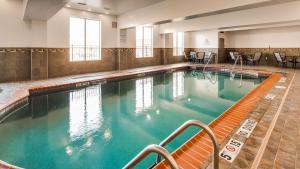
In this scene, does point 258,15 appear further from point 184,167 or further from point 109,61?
point 184,167

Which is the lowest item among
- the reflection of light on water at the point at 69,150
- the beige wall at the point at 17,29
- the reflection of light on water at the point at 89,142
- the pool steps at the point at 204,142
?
the reflection of light on water at the point at 69,150

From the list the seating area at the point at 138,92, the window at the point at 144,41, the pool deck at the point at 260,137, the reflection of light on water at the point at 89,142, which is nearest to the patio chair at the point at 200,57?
the seating area at the point at 138,92

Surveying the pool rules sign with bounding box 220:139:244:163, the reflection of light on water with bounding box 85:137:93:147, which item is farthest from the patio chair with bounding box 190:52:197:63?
the pool rules sign with bounding box 220:139:244:163

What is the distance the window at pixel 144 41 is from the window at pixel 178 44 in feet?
7.98

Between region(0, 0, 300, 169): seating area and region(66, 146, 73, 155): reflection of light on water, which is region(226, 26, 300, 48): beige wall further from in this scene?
region(66, 146, 73, 155): reflection of light on water

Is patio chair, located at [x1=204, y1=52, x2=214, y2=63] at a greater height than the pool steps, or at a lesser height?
greater

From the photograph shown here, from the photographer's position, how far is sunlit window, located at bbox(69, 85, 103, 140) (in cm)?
365

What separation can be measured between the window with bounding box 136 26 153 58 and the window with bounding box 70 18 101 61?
2694mm

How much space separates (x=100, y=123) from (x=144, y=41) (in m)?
9.01

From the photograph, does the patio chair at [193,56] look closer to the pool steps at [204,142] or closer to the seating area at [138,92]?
the seating area at [138,92]

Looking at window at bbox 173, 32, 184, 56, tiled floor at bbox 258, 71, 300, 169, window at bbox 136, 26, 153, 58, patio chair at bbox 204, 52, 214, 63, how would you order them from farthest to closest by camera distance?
window at bbox 173, 32, 184, 56 < patio chair at bbox 204, 52, 214, 63 < window at bbox 136, 26, 153, 58 < tiled floor at bbox 258, 71, 300, 169

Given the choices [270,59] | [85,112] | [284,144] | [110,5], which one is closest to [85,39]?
[110,5]

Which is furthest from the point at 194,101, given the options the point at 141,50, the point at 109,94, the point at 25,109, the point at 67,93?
the point at 141,50

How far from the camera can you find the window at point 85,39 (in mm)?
8977
